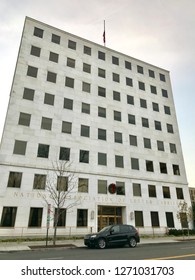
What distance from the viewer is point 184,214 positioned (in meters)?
30.3

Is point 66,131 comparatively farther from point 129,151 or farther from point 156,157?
point 156,157

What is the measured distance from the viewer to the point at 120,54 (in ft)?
129

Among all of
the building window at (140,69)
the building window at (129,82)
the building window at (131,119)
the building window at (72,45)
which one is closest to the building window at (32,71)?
the building window at (72,45)

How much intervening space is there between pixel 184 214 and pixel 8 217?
2344 centimetres

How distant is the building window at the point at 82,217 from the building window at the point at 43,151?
25.9ft

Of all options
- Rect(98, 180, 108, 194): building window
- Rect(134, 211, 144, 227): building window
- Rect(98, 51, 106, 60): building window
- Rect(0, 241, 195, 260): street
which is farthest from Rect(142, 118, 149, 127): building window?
Rect(0, 241, 195, 260): street

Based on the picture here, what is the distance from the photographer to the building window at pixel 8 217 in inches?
859

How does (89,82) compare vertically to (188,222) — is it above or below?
above

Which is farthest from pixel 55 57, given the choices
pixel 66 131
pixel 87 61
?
pixel 66 131

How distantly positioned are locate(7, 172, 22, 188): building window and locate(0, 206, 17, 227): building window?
2331 millimetres

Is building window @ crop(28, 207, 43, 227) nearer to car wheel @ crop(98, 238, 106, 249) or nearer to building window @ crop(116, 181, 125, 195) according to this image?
car wheel @ crop(98, 238, 106, 249)

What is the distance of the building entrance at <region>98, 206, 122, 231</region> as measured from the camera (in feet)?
90.4

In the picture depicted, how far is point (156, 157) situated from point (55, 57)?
22.1 m

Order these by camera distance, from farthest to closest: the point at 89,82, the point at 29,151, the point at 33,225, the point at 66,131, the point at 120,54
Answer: the point at 120,54 → the point at 89,82 → the point at 66,131 → the point at 29,151 → the point at 33,225
